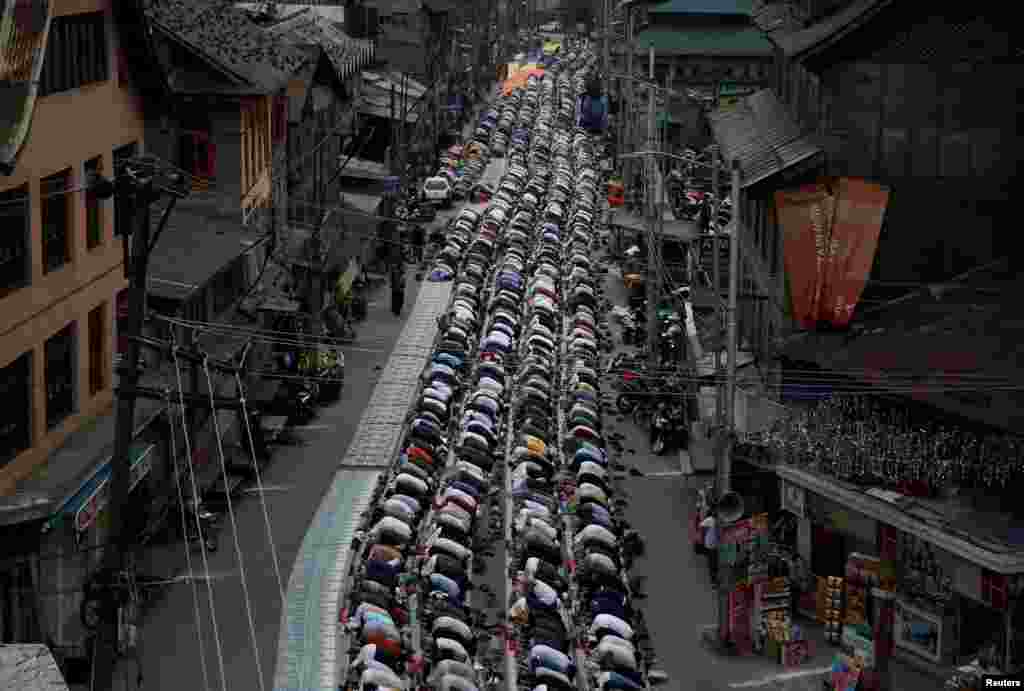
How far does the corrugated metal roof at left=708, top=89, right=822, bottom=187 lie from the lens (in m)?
47.7

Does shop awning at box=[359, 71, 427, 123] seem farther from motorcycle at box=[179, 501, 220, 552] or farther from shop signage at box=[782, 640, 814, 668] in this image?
shop signage at box=[782, 640, 814, 668]

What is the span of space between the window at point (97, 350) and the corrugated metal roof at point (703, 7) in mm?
68339

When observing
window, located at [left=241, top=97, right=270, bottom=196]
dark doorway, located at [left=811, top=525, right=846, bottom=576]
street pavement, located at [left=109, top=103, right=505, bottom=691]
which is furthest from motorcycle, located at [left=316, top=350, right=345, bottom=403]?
dark doorway, located at [left=811, top=525, right=846, bottom=576]

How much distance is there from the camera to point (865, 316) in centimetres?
4562

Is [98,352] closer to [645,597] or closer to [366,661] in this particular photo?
[366,661]

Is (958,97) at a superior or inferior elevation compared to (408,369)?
superior

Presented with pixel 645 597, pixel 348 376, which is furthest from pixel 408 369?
pixel 645 597

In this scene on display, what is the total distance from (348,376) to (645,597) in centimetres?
2605

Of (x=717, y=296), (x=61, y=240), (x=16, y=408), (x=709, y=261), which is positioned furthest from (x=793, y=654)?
(x=709, y=261)

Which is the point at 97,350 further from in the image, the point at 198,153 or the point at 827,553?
the point at 827,553

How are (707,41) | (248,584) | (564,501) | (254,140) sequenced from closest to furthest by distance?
(248,584)
(564,501)
(254,140)
(707,41)

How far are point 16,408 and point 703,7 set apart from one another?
3030 inches

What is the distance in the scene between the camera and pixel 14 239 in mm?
38594

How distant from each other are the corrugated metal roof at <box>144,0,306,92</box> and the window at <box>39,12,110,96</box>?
13.0m
